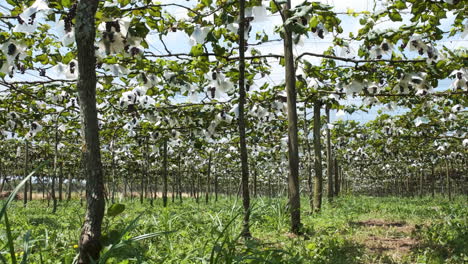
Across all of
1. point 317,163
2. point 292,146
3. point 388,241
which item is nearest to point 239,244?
point 292,146

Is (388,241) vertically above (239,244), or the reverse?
(239,244)

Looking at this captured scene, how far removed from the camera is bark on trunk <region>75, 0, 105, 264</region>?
265 centimetres

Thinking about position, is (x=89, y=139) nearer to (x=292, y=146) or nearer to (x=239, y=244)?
(x=239, y=244)

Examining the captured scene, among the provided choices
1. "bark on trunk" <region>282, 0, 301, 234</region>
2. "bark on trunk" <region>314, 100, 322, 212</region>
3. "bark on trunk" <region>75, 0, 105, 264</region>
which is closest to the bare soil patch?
"bark on trunk" <region>282, 0, 301, 234</region>

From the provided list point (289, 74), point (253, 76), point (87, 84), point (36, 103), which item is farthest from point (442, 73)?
point (36, 103)

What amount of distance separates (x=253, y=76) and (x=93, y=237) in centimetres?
505

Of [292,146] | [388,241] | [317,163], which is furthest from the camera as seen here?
[317,163]

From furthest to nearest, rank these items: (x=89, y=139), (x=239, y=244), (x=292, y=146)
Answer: (x=292, y=146) → (x=239, y=244) → (x=89, y=139)

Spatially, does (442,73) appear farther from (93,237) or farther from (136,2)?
(93,237)

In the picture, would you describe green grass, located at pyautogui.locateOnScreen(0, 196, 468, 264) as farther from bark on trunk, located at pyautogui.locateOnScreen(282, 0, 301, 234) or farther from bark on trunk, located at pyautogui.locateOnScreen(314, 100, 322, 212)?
bark on trunk, located at pyautogui.locateOnScreen(314, 100, 322, 212)

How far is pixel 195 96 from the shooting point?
7094 mm

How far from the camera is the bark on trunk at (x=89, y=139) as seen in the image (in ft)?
8.69

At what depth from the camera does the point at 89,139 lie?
2729mm

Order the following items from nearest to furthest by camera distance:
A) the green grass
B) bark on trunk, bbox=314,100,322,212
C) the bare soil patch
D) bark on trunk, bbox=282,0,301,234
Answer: the green grass, the bare soil patch, bark on trunk, bbox=282,0,301,234, bark on trunk, bbox=314,100,322,212
